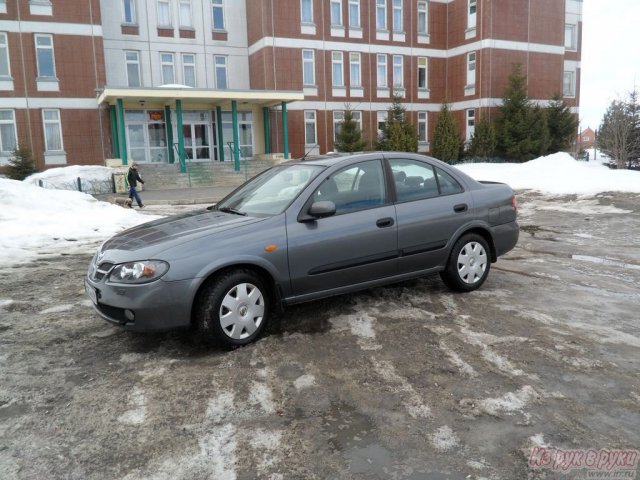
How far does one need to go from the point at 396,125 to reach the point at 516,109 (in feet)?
27.4

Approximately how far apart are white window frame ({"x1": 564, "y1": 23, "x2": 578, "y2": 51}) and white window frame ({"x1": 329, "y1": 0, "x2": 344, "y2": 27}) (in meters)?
18.5

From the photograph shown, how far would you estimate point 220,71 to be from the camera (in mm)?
34219

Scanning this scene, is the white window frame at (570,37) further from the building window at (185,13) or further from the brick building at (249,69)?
the building window at (185,13)

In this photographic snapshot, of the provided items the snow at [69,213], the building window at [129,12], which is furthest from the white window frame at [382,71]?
the snow at [69,213]

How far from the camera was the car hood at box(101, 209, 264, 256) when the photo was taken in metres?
4.59

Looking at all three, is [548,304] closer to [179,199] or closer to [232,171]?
[179,199]

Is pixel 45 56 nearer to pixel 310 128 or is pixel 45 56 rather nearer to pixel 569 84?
pixel 310 128

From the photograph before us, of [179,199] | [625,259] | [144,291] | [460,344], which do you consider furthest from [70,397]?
[179,199]

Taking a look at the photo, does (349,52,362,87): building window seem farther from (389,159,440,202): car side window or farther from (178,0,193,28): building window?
(389,159,440,202): car side window

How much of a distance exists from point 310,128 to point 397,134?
6.80 metres

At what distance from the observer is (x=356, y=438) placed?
127 inches

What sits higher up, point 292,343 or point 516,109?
point 516,109

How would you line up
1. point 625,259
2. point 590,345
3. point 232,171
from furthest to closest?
point 232,171
point 625,259
point 590,345

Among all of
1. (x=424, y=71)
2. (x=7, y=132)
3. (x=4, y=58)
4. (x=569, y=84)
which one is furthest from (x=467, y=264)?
(x=569, y=84)
